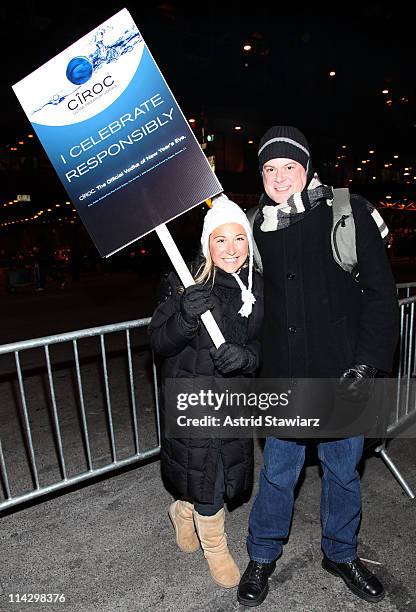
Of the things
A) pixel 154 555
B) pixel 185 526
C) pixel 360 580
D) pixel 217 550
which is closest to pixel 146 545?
pixel 154 555

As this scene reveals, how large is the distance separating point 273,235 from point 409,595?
2.21 m

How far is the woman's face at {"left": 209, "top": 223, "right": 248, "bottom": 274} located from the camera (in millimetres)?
2369

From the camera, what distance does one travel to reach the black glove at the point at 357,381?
2301 millimetres

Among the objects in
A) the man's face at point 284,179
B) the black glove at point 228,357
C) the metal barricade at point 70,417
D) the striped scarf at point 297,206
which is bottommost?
the metal barricade at point 70,417

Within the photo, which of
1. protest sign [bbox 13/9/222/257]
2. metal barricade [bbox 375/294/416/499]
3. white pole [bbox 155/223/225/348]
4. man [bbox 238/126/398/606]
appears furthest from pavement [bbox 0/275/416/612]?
protest sign [bbox 13/9/222/257]

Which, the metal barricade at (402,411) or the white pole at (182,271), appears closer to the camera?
the white pole at (182,271)

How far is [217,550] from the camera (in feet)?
8.98

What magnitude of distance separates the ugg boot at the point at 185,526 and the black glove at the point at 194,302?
143 centimetres

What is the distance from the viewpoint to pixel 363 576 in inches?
103

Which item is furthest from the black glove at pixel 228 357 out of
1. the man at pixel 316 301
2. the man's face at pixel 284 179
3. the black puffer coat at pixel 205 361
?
the man's face at pixel 284 179

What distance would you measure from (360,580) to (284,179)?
2.31 m

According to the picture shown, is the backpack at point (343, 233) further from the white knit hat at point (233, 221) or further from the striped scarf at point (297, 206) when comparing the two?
the white knit hat at point (233, 221)

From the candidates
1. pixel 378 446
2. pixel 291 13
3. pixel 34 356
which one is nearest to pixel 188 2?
pixel 291 13

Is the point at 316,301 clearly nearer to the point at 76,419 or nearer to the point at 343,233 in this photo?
the point at 343,233
